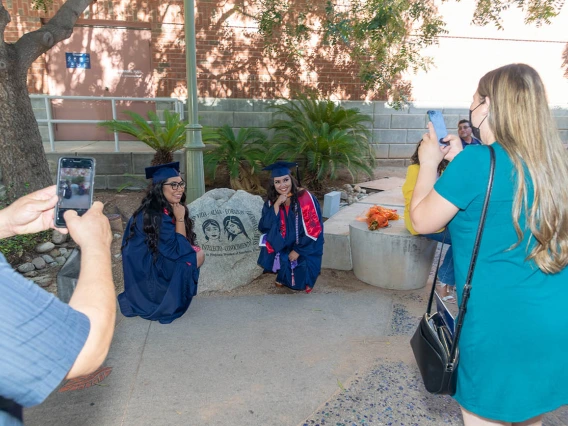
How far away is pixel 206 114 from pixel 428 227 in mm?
8879

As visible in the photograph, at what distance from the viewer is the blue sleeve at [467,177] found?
1641mm

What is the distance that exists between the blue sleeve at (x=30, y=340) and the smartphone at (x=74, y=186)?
2.53 ft

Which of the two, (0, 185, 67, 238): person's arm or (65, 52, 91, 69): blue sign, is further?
(65, 52, 91, 69): blue sign

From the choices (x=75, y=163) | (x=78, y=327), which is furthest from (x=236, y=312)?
(x=78, y=327)

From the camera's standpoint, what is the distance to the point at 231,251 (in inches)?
201

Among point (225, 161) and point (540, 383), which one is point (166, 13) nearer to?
point (225, 161)

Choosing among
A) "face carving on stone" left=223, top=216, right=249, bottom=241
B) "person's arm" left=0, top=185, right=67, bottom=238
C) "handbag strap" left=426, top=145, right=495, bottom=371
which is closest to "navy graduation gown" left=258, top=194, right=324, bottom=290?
"face carving on stone" left=223, top=216, right=249, bottom=241

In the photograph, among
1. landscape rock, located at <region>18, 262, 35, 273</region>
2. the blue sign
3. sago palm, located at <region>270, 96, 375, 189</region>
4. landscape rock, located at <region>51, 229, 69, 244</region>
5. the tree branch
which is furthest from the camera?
the blue sign

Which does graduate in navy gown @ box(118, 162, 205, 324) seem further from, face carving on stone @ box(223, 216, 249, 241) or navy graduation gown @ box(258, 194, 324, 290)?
navy graduation gown @ box(258, 194, 324, 290)

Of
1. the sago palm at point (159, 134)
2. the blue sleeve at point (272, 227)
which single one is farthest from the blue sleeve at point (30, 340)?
the sago palm at point (159, 134)

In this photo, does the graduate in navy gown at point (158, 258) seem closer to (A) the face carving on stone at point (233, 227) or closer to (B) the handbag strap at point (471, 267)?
(A) the face carving on stone at point (233, 227)

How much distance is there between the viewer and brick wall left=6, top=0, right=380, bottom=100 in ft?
31.5

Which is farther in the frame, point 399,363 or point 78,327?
point 399,363

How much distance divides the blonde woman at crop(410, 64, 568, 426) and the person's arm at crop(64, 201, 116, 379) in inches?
47.1
